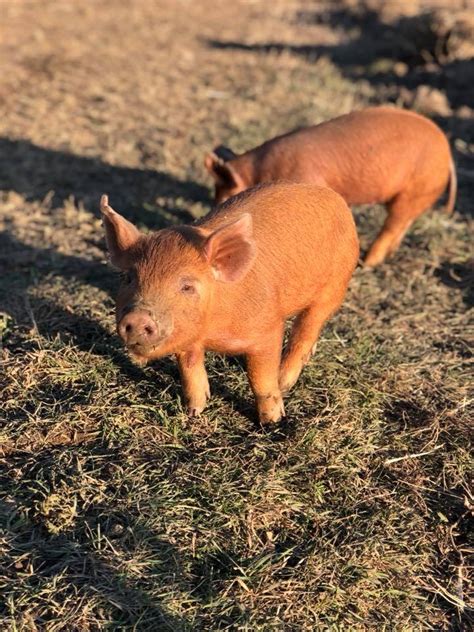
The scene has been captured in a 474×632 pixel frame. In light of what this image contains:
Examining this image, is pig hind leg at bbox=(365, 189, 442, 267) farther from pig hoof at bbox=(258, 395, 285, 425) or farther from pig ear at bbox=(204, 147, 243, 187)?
pig hoof at bbox=(258, 395, 285, 425)

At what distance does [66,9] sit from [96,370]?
1099cm

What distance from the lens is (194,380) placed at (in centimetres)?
379

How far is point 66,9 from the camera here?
12938mm

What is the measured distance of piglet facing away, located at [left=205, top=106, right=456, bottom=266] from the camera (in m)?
5.61

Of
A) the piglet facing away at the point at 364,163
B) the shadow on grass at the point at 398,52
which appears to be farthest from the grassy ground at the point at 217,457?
the shadow on grass at the point at 398,52

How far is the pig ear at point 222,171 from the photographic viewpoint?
18.2ft

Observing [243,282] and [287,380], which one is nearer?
[243,282]

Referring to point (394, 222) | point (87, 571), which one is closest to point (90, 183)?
point (394, 222)

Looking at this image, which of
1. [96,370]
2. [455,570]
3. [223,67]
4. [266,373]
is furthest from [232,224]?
[223,67]

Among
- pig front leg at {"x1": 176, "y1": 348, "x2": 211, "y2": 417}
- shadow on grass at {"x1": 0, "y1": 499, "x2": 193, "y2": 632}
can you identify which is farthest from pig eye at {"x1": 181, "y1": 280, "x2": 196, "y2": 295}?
shadow on grass at {"x1": 0, "y1": 499, "x2": 193, "y2": 632}

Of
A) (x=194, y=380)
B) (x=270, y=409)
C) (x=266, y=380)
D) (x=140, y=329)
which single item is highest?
(x=140, y=329)

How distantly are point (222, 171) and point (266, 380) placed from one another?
2454 mm

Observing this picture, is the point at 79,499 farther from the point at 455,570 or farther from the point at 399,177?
the point at 399,177

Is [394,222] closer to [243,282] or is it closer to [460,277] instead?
[460,277]
